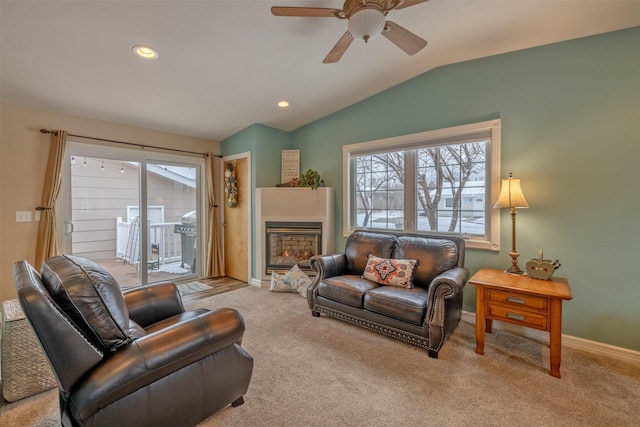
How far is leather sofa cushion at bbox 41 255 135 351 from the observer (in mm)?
1184

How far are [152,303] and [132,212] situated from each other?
260cm

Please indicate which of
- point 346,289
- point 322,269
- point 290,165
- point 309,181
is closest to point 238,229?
point 290,165

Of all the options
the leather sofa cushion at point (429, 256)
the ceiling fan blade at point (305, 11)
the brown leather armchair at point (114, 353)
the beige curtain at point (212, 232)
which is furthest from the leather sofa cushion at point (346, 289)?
the beige curtain at point (212, 232)

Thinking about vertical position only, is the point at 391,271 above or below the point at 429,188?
A: below

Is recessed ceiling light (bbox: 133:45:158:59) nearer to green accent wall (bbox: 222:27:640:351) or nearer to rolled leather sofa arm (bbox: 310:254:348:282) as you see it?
rolled leather sofa arm (bbox: 310:254:348:282)

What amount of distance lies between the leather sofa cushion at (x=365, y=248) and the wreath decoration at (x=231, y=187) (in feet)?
7.27

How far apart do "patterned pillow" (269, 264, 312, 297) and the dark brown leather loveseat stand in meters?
0.74

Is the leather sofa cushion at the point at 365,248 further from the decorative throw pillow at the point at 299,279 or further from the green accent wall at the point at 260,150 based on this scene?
the green accent wall at the point at 260,150

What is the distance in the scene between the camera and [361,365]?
86.4 inches

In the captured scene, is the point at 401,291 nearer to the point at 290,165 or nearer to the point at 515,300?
the point at 515,300

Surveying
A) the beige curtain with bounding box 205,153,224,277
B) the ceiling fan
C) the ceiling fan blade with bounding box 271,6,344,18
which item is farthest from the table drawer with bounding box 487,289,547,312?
the beige curtain with bounding box 205,153,224,277

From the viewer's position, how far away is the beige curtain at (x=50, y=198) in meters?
3.16

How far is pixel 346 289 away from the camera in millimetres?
2785

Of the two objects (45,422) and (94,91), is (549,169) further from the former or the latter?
(94,91)
